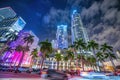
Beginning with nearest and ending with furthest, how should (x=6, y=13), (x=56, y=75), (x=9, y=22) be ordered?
1. (x=56, y=75)
2. (x=9, y=22)
3. (x=6, y=13)

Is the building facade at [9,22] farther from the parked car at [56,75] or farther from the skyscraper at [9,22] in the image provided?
the parked car at [56,75]

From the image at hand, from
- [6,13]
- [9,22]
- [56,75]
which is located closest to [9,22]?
[9,22]

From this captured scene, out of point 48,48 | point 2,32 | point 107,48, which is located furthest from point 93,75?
point 2,32

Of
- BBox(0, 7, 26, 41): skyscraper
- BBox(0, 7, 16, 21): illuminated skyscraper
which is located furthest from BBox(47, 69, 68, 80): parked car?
BBox(0, 7, 16, 21): illuminated skyscraper

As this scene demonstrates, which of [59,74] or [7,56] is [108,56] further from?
[7,56]

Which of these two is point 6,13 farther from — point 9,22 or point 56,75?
point 56,75

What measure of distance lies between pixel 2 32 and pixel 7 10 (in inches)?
1605

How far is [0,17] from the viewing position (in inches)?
6412

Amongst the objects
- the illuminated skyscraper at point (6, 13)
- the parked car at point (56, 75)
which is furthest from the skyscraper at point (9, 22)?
the parked car at point (56, 75)

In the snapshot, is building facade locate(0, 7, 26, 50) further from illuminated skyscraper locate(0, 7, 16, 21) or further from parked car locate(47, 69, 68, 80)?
parked car locate(47, 69, 68, 80)

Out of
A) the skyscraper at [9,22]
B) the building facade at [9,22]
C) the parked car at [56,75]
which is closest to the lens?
the parked car at [56,75]

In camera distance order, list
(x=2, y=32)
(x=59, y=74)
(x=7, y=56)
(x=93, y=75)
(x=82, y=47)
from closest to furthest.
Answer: (x=93, y=75), (x=59, y=74), (x=82, y=47), (x=7, y=56), (x=2, y=32)

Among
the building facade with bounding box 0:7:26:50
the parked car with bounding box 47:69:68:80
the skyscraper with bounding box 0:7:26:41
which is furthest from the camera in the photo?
the skyscraper with bounding box 0:7:26:41

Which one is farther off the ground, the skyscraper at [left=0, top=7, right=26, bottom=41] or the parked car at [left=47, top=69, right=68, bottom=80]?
the skyscraper at [left=0, top=7, right=26, bottom=41]
